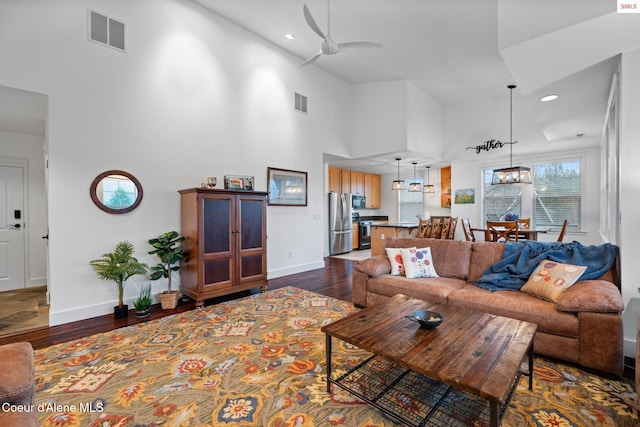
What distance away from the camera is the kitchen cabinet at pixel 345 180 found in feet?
27.1

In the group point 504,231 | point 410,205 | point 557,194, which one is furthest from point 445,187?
point 504,231

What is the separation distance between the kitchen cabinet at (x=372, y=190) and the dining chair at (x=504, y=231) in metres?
4.56

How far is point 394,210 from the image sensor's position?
962cm

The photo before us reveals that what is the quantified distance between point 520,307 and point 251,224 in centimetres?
326

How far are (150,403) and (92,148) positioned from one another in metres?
2.90

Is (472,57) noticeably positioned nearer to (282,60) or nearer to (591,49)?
(591,49)

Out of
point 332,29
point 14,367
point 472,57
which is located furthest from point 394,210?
point 14,367

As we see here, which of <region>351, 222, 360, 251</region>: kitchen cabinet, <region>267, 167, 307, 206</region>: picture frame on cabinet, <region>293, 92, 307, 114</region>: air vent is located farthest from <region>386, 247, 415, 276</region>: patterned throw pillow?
<region>351, 222, 360, 251</region>: kitchen cabinet

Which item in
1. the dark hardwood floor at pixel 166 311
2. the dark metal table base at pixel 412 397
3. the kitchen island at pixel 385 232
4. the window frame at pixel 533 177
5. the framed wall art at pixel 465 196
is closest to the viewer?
the dark metal table base at pixel 412 397

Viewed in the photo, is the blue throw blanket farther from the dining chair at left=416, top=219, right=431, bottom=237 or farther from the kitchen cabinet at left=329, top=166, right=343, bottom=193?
the kitchen cabinet at left=329, top=166, right=343, bottom=193

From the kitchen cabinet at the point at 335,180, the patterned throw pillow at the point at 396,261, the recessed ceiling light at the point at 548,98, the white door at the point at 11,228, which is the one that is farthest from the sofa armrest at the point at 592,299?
the white door at the point at 11,228

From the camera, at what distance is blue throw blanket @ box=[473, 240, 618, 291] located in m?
2.55

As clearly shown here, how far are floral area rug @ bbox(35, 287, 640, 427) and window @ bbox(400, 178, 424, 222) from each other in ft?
23.8

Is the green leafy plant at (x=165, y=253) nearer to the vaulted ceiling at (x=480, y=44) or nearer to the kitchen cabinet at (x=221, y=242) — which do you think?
the kitchen cabinet at (x=221, y=242)
